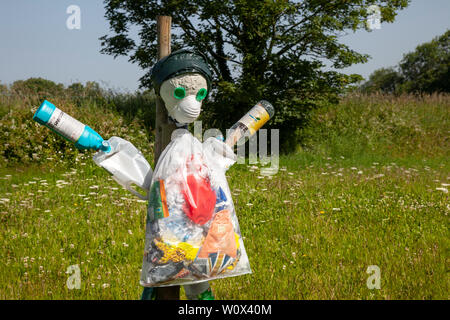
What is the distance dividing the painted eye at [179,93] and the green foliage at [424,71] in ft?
110

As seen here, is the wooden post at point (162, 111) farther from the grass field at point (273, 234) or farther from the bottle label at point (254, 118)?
the grass field at point (273, 234)

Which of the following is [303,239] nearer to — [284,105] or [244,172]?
[244,172]

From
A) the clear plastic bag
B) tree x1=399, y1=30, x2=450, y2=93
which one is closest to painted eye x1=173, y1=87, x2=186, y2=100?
the clear plastic bag

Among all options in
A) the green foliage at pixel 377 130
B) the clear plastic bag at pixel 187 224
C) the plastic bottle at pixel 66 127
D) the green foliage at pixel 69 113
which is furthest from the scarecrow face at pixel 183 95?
the green foliage at pixel 377 130

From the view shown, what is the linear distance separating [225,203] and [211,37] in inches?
324

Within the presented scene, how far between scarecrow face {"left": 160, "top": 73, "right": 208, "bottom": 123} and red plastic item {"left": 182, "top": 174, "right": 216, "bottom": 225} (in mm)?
408

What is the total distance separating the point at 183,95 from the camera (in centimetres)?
246

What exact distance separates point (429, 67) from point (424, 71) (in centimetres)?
55

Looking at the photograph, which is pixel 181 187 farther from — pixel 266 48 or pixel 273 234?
pixel 266 48

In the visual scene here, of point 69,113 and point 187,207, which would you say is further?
point 69,113

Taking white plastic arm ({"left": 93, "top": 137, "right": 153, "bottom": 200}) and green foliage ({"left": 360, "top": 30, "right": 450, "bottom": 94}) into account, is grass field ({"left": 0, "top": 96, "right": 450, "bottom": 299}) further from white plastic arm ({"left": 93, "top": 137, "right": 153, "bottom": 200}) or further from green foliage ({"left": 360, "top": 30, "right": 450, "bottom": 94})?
green foliage ({"left": 360, "top": 30, "right": 450, "bottom": 94})

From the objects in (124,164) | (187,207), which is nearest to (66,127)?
(124,164)

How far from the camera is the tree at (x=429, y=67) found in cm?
3472
